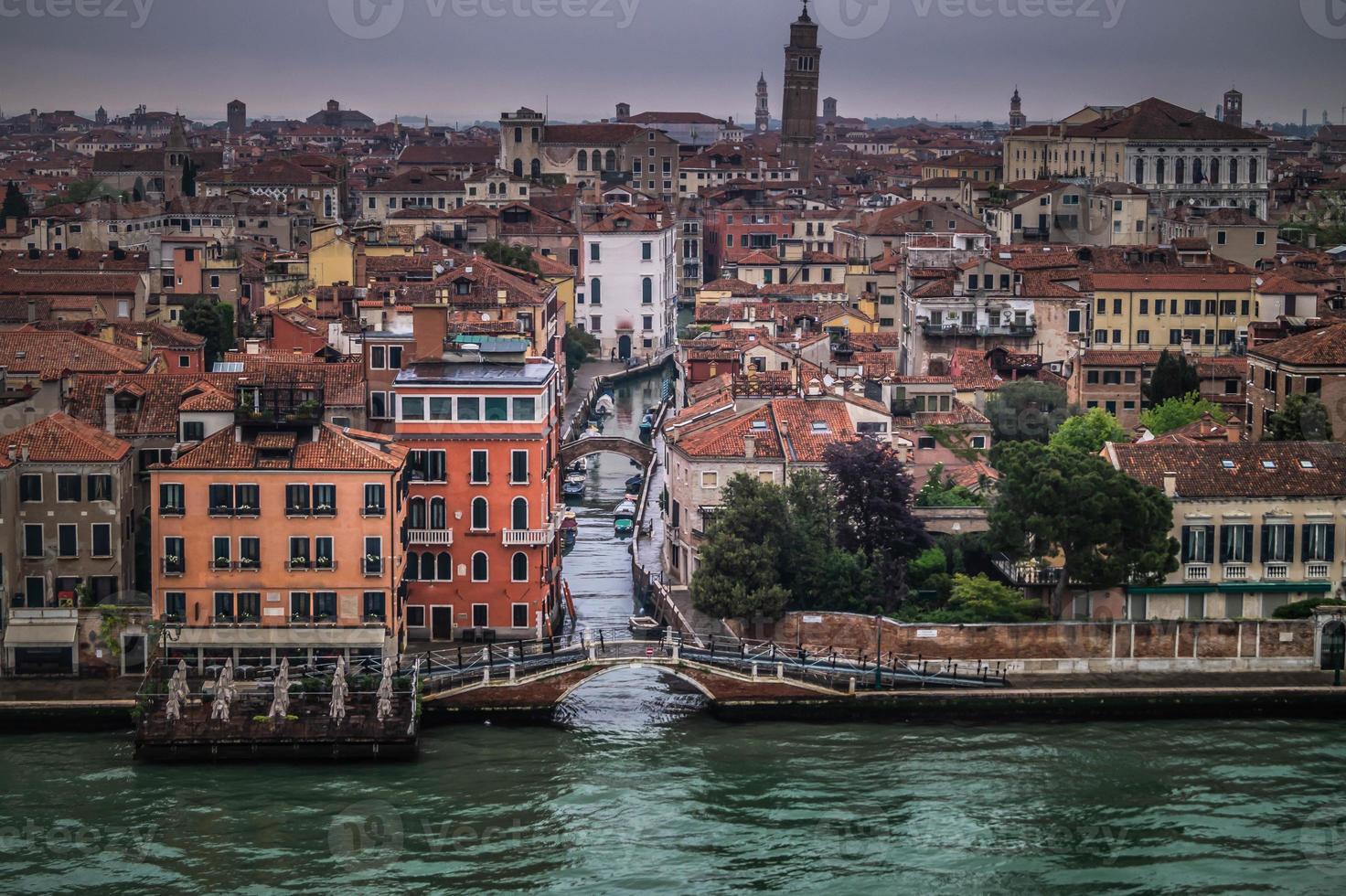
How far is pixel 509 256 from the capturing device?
174 ft

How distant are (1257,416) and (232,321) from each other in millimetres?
21044

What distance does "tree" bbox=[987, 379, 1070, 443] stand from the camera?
118 ft

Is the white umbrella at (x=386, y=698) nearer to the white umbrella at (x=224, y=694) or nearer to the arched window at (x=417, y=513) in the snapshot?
the white umbrella at (x=224, y=694)

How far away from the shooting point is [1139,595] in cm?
2700

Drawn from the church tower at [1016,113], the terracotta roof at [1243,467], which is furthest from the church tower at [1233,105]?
the terracotta roof at [1243,467]

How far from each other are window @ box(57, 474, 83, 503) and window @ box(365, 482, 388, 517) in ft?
11.8

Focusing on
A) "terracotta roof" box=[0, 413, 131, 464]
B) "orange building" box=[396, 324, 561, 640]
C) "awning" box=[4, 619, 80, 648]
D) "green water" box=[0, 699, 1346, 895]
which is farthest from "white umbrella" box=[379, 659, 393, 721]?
"terracotta roof" box=[0, 413, 131, 464]

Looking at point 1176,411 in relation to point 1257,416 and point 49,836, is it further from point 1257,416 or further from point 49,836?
point 49,836

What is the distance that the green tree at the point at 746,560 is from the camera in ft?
87.0

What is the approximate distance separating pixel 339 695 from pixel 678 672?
4.02m

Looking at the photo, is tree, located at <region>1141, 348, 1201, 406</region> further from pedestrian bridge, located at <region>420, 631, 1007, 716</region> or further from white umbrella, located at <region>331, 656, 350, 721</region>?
white umbrella, located at <region>331, 656, 350, 721</region>

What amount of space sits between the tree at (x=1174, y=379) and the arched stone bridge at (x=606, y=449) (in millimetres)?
A: 8906

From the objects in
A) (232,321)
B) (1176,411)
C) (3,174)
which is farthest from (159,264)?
(3,174)

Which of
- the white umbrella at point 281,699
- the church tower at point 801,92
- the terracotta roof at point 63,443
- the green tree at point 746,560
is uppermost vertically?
the church tower at point 801,92
